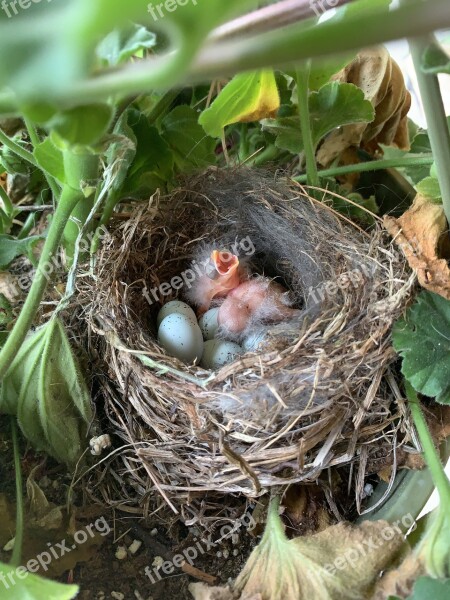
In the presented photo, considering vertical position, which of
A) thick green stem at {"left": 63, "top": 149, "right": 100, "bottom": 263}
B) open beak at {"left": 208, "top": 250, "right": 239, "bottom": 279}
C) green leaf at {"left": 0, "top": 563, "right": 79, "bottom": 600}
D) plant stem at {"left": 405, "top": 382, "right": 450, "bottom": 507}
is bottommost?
plant stem at {"left": 405, "top": 382, "right": 450, "bottom": 507}

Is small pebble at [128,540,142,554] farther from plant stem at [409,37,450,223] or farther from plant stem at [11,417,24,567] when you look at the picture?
plant stem at [409,37,450,223]

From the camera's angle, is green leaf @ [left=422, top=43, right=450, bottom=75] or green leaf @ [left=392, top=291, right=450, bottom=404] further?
green leaf @ [left=392, top=291, right=450, bottom=404]

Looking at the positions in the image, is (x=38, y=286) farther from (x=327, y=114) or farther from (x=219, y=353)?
(x=327, y=114)

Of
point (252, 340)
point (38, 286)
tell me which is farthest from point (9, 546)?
point (252, 340)

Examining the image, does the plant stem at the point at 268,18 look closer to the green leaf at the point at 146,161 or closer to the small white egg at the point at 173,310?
the green leaf at the point at 146,161

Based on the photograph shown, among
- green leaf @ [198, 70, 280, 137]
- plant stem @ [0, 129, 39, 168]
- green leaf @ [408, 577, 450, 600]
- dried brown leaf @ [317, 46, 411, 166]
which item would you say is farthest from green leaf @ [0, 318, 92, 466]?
dried brown leaf @ [317, 46, 411, 166]

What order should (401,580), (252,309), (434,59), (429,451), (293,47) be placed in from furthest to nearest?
(252,309) → (429,451) → (401,580) → (434,59) → (293,47)
